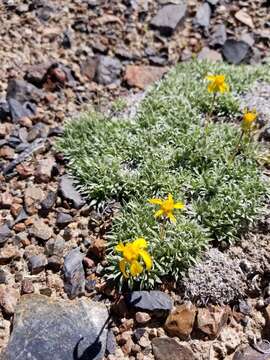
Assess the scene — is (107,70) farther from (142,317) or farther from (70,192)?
(142,317)

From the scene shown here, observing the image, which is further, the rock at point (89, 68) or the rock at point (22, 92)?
the rock at point (89, 68)

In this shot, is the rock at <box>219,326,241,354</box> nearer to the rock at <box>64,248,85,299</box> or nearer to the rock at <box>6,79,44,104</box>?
the rock at <box>64,248,85,299</box>

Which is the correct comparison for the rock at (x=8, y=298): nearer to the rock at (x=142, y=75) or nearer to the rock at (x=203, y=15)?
the rock at (x=142, y=75)

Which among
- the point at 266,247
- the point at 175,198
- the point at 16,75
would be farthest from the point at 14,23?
the point at 266,247

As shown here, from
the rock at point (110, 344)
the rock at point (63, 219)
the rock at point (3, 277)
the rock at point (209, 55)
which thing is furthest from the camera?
the rock at point (209, 55)

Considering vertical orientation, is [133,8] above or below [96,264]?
above

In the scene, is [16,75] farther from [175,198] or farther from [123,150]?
[175,198]

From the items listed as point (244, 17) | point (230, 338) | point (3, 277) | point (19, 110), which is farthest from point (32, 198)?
point (244, 17)

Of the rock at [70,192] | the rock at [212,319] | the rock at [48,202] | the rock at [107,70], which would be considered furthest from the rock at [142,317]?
the rock at [107,70]
